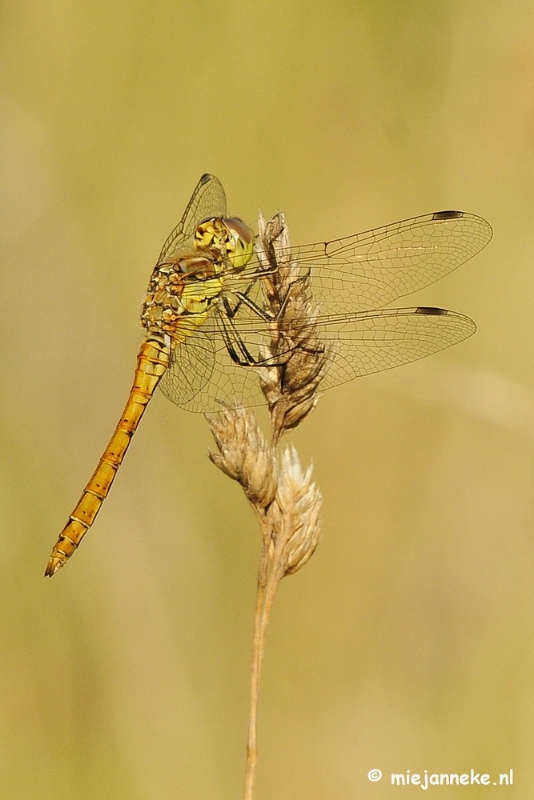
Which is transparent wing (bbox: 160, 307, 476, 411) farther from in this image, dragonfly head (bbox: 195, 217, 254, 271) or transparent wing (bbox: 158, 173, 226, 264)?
transparent wing (bbox: 158, 173, 226, 264)

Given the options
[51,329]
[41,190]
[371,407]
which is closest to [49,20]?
[41,190]

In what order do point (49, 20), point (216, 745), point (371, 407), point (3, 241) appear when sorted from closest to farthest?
point (216, 745) → point (371, 407) → point (3, 241) → point (49, 20)

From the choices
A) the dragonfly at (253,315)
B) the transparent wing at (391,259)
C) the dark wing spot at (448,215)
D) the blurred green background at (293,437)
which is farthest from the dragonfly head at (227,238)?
the dark wing spot at (448,215)

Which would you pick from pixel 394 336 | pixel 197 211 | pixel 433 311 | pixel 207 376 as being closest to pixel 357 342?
pixel 394 336

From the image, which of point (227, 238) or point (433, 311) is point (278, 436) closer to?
point (433, 311)

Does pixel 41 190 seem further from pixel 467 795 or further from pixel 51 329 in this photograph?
pixel 467 795

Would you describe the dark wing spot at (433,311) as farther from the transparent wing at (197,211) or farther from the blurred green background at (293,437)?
the transparent wing at (197,211)
